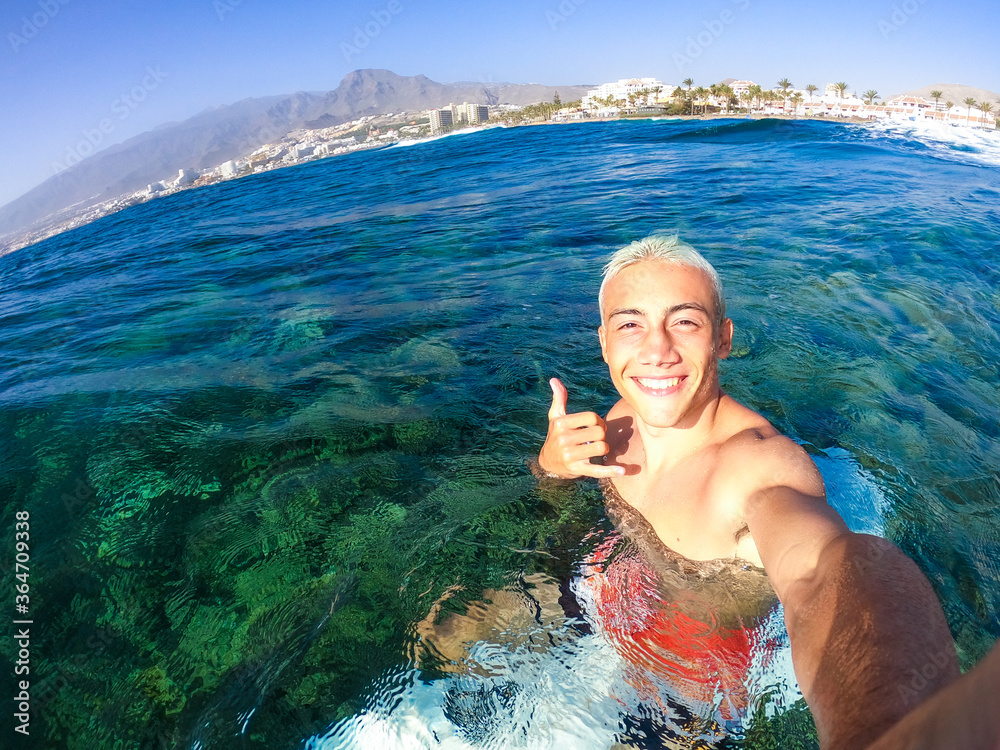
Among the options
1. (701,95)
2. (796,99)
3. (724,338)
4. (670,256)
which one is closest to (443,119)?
(701,95)

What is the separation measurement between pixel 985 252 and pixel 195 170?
46741mm

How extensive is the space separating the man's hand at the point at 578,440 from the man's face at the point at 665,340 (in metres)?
0.28

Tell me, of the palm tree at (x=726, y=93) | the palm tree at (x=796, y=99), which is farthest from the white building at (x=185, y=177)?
the palm tree at (x=796, y=99)

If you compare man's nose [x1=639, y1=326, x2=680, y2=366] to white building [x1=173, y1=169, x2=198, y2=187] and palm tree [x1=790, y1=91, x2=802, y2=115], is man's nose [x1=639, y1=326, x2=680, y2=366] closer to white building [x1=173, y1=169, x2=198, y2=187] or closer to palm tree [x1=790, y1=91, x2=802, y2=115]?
white building [x1=173, y1=169, x2=198, y2=187]

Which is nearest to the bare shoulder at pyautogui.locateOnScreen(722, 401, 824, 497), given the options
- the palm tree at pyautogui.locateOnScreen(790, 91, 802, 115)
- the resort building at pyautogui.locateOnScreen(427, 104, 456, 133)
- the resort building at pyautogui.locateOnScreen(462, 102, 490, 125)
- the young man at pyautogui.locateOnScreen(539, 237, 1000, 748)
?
the young man at pyautogui.locateOnScreen(539, 237, 1000, 748)

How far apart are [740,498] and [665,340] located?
0.71 metres

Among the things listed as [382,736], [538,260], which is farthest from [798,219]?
[382,736]

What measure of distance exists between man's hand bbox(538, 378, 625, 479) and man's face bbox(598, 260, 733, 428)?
0.93ft

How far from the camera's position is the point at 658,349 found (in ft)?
7.46

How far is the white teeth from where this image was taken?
2305 mm

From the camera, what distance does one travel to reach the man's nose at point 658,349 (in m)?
2.27

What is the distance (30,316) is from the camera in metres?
8.55

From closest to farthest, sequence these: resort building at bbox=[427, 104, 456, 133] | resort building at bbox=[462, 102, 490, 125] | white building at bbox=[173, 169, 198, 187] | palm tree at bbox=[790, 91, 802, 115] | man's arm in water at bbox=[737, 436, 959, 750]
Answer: man's arm in water at bbox=[737, 436, 959, 750] < white building at bbox=[173, 169, 198, 187] < palm tree at bbox=[790, 91, 802, 115] < resort building at bbox=[427, 104, 456, 133] < resort building at bbox=[462, 102, 490, 125]

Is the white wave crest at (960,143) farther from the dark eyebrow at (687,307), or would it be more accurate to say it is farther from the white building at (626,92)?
the white building at (626,92)
